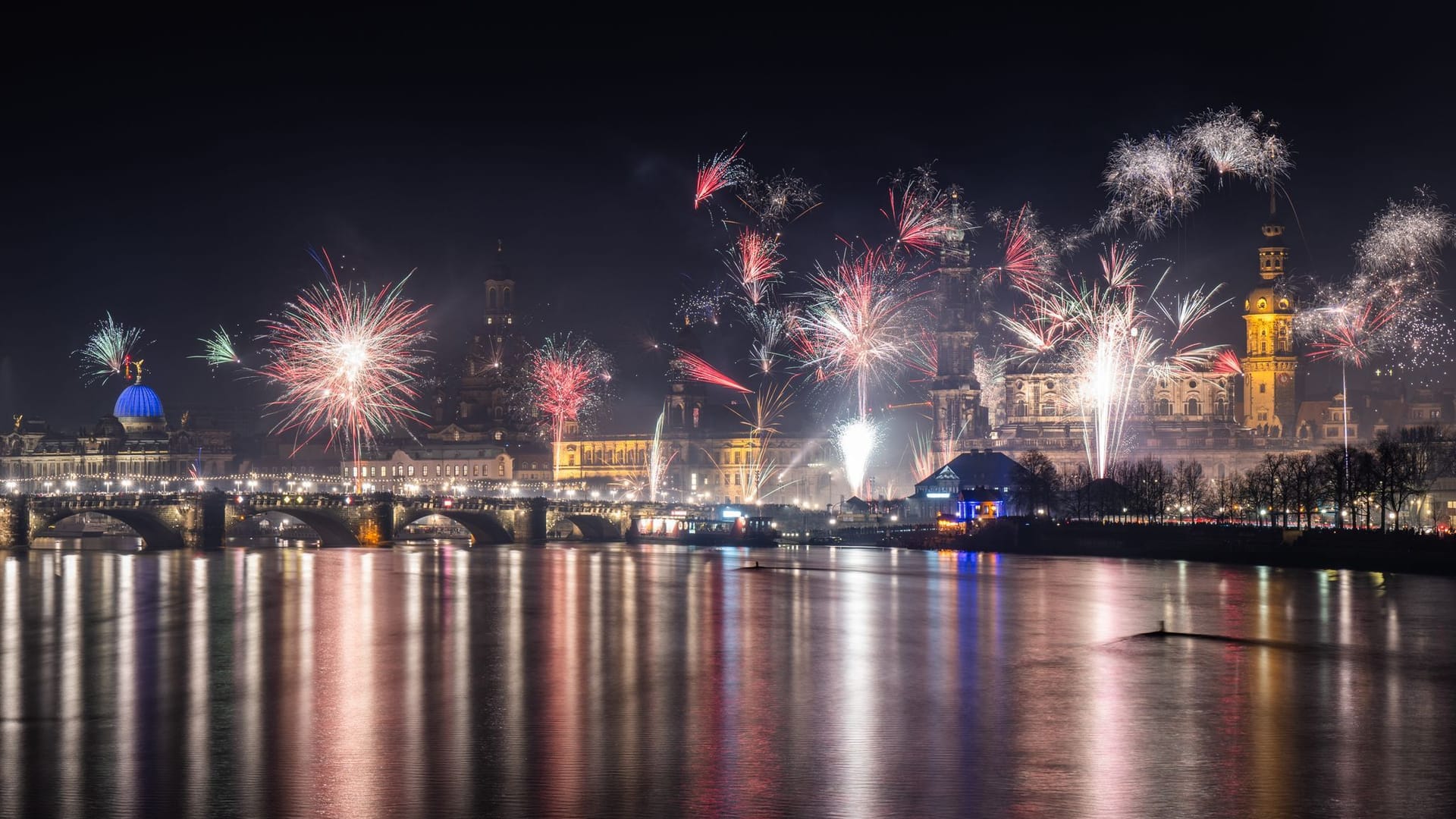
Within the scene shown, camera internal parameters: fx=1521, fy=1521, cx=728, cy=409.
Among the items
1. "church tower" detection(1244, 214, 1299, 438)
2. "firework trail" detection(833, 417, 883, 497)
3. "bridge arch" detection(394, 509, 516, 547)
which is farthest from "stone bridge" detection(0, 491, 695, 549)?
"church tower" detection(1244, 214, 1299, 438)

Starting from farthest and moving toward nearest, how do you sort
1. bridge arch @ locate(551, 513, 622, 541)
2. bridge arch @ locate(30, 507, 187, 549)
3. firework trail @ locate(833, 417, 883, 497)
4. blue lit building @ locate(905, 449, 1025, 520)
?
bridge arch @ locate(551, 513, 622, 541)
firework trail @ locate(833, 417, 883, 497)
blue lit building @ locate(905, 449, 1025, 520)
bridge arch @ locate(30, 507, 187, 549)

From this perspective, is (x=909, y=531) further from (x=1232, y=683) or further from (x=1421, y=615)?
(x=1232, y=683)

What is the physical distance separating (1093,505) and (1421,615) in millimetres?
67401

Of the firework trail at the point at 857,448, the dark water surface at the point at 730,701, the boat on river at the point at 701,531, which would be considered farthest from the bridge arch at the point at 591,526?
the dark water surface at the point at 730,701

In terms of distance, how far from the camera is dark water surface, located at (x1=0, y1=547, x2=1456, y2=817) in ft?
89.0

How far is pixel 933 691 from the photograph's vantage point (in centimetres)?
4034

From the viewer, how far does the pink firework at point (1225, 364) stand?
18112 centimetres

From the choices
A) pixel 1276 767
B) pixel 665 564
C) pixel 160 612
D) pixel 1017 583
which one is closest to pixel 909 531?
pixel 665 564

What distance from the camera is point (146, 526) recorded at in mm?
115688

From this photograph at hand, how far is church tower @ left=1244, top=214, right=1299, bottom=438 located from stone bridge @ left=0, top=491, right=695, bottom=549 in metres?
75.6

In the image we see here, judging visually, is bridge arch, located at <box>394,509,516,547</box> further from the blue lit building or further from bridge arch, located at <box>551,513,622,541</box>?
the blue lit building

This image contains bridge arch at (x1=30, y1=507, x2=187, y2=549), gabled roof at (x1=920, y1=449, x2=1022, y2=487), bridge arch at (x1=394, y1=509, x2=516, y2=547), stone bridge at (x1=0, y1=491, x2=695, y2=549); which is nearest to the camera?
bridge arch at (x1=30, y1=507, x2=187, y2=549)

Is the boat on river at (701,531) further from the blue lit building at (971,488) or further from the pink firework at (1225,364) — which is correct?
the pink firework at (1225,364)

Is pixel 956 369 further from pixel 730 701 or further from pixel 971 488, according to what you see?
pixel 730 701
